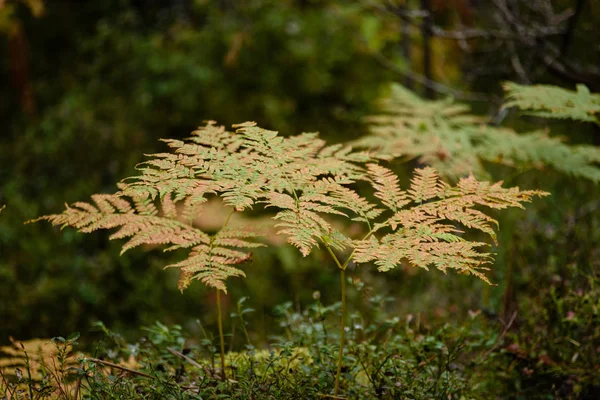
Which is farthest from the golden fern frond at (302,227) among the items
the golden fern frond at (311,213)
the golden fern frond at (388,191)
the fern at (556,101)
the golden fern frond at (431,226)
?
the fern at (556,101)

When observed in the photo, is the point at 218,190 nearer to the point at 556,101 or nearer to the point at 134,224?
the point at 134,224

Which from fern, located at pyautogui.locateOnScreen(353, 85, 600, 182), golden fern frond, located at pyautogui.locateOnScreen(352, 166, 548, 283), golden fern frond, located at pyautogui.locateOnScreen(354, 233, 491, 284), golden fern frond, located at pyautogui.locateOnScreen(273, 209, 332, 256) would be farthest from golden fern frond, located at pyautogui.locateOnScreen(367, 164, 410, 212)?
fern, located at pyautogui.locateOnScreen(353, 85, 600, 182)

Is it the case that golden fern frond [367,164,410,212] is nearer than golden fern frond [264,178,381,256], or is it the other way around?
golden fern frond [264,178,381,256]

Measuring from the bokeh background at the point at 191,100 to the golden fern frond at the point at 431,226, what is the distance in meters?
2.19

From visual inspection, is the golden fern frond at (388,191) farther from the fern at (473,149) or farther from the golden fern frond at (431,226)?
the fern at (473,149)

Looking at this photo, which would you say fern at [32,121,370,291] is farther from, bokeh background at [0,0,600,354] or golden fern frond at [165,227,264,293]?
bokeh background at [0,0,600,354]

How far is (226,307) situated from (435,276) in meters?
1.74

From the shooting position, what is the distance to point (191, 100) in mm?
5965

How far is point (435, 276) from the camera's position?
13.4 feet

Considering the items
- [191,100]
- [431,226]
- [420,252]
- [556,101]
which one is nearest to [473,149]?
[556,101]

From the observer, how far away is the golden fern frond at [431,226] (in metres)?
1.36

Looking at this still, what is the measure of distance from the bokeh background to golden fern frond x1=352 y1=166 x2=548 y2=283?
86.0 inches

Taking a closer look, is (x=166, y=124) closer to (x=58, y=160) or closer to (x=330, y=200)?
(x=58, y=160)

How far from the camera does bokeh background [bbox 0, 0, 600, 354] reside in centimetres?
451
